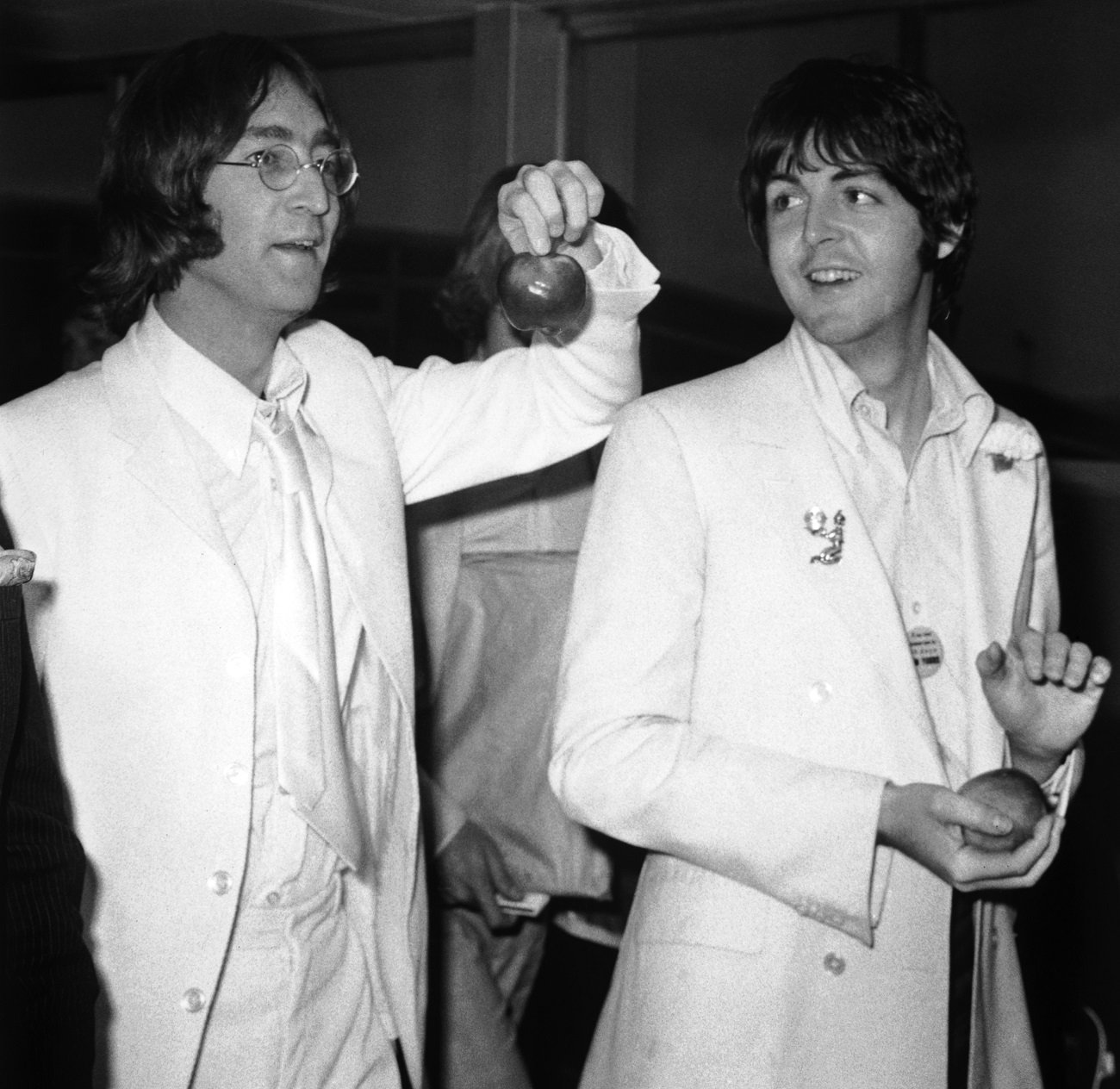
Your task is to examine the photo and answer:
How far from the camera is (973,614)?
189cm

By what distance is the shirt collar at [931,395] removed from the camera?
1931mm

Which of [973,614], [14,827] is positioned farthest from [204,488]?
[973,614]

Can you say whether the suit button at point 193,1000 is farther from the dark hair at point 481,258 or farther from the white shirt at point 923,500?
the dark hair at point 481,258

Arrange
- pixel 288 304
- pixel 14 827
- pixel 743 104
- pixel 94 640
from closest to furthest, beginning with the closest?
pixel 14 827
pixel 94 640
pixel 288 304
pixel 743 104

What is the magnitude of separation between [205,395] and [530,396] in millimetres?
405

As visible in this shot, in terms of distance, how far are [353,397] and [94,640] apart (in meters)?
0.46

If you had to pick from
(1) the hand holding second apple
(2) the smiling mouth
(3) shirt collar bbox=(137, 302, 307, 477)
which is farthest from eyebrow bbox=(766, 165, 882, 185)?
(3) shirt collar bbox=(137, 302, 307, 477)

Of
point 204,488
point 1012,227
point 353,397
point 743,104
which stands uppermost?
point 743,104

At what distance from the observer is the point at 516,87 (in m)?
3.66

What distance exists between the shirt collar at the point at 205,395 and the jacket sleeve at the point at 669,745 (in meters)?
0.42

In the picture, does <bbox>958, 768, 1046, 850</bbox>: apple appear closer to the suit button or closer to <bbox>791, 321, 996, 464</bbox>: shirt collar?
<bbox>791, 321, 996, 464</bbox>: shirt collar

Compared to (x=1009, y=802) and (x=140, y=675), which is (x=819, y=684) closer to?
(x=1009, y=802)

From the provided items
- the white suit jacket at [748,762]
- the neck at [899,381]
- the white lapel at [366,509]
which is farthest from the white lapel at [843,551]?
the white lapel at [366,509]

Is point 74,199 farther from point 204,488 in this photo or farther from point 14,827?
point 14,827
